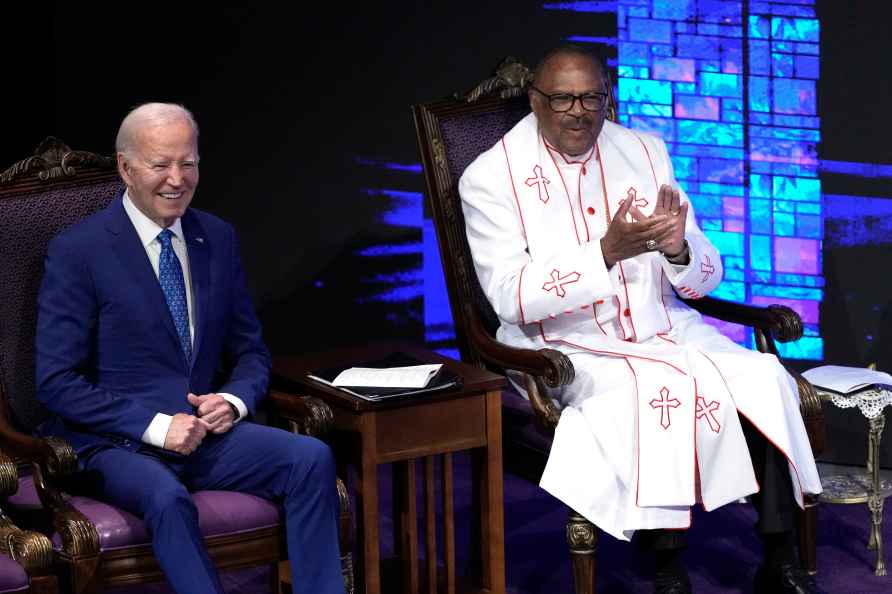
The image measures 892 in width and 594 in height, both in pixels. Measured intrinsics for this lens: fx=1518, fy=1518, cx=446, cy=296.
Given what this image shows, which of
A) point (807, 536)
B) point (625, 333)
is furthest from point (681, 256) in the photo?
point (807, 536)

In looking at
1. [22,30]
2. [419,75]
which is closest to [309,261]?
[419,75]

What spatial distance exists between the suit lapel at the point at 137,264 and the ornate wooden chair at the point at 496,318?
1.14m

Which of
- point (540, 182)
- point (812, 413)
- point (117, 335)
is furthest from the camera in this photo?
point (540, 182)

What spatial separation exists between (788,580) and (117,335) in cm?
220

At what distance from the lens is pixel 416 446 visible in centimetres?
446

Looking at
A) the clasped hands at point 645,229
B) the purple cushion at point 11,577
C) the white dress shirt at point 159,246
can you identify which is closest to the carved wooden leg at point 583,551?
the clasped hands at point 645,229

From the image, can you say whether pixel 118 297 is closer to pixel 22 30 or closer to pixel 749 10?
pixel 22 30

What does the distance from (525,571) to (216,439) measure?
149 cm

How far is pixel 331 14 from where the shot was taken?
6.45m

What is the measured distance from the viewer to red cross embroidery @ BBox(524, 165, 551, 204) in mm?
5137

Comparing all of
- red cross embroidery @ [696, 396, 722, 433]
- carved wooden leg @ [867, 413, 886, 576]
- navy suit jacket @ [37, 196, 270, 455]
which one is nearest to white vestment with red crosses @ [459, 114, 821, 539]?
red cross embroidery @ [696, 396, 722, 433]

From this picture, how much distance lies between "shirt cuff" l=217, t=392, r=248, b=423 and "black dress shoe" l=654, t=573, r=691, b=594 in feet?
4.58

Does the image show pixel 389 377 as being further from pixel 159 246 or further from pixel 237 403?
pixel 159 246

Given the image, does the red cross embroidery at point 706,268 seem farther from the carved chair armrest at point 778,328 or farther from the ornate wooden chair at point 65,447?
the ornate wooden chair at point 65,447
